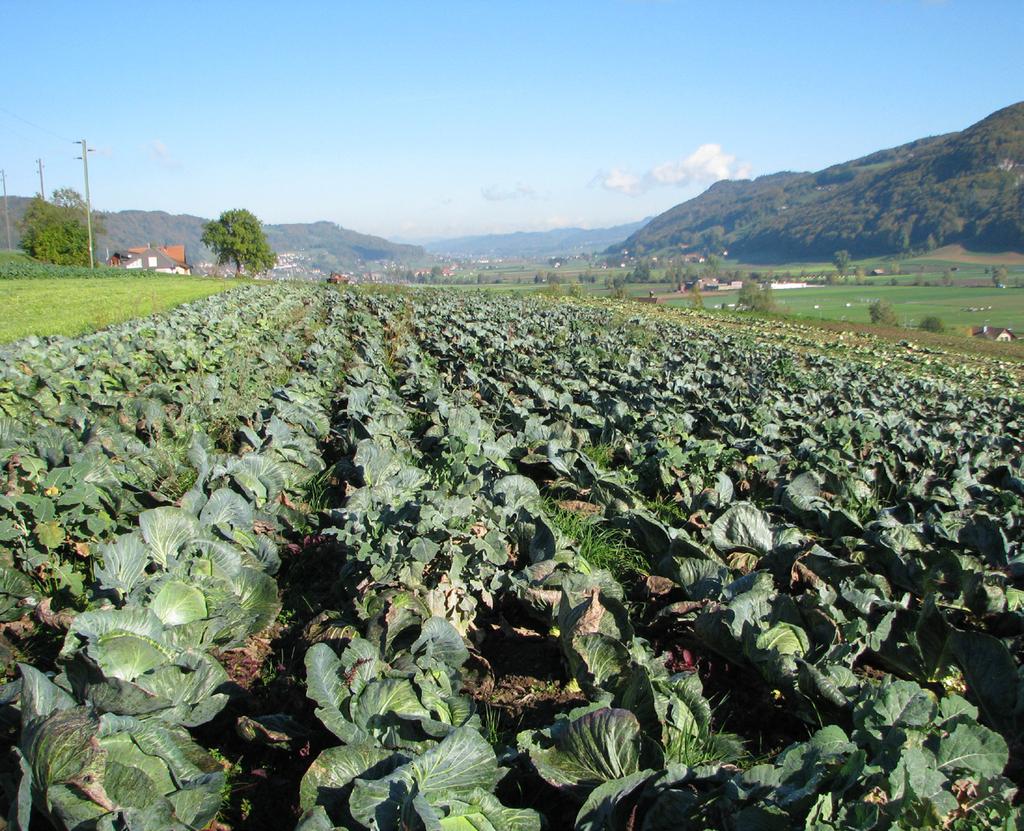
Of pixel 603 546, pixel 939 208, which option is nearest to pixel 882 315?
pixel 603 546

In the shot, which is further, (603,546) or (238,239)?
(238,239)

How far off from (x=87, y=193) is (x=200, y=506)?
6537cm

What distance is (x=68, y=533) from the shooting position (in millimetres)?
4176

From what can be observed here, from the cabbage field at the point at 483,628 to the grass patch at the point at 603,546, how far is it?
0.03 meters

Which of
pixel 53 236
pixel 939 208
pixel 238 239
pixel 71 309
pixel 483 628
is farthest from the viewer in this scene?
pixel 939 208

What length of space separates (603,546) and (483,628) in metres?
1.27

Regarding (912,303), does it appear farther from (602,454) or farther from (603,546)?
(603,546)

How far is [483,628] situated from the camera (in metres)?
3.71

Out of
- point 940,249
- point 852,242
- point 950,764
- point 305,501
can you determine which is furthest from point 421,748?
point 852,242

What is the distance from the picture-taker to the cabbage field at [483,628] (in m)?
2.03

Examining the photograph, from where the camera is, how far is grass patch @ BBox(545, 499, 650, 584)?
454 cm

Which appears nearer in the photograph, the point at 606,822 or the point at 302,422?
the point at 606,822

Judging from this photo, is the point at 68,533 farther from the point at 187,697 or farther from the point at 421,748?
the point at 421,748

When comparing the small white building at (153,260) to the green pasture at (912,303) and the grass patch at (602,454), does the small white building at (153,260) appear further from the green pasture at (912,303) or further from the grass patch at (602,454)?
the grass patch at (602,454)
